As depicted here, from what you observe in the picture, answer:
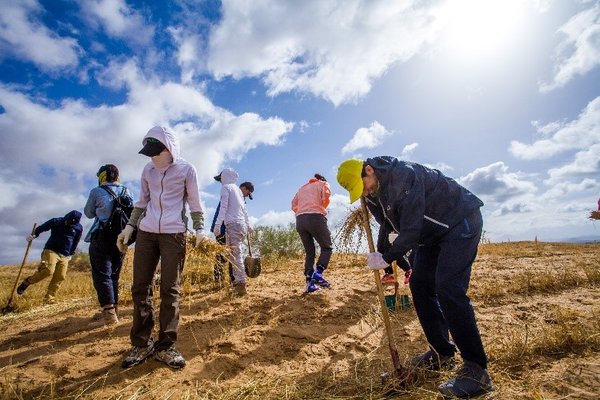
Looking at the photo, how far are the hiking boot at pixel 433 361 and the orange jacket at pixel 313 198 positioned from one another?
3.10 m

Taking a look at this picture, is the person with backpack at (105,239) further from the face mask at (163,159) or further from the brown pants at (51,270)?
the brown pants at (51,270)

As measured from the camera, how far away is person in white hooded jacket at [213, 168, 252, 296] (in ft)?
18.0

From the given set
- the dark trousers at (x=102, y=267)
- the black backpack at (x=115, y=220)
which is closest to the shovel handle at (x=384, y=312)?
the black backpack at (x=115, y=220)

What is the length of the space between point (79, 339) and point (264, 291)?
8.92ft

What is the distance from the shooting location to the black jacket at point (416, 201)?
2.57m

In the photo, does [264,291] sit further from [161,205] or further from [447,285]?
[447,285]

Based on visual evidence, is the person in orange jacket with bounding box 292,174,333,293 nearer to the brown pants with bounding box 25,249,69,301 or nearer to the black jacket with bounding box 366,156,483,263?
the black jacket with bounding box 366,156,483,263

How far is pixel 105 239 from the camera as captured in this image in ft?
14.7

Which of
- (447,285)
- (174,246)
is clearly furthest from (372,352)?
(174,246)

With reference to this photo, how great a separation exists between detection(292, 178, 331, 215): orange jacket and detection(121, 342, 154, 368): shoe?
316 centimetres

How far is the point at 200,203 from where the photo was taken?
11.5 ft

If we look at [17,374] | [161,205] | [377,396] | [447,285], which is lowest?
[377,396]

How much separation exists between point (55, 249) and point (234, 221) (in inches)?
154

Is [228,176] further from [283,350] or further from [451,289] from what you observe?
[451,289]
